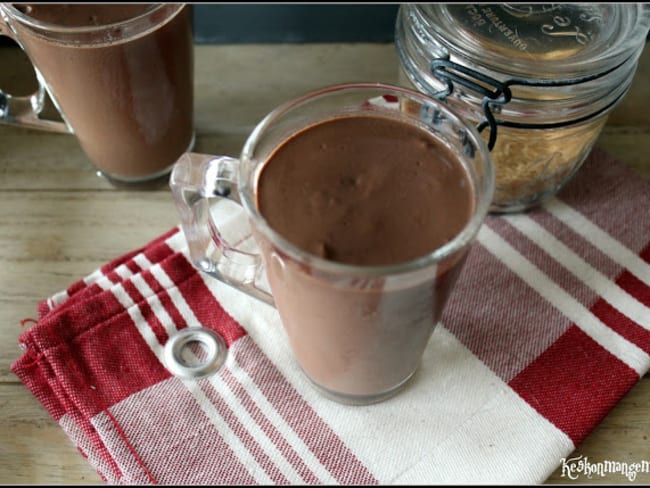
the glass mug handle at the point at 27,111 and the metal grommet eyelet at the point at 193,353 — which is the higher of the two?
the glass mug handle at the point at 27,111

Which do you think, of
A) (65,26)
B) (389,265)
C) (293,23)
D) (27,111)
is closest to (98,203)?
(27,111)

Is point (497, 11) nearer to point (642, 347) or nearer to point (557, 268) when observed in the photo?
point (557, 268)

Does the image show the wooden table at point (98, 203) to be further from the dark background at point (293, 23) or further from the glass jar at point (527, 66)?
the glass jar at point (527, 66)

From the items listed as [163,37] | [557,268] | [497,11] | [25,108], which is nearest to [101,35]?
[163,37]

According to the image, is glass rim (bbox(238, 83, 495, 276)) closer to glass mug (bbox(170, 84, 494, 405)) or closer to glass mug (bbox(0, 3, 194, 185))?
glass mug (bbox(170, 84, 494, 405))

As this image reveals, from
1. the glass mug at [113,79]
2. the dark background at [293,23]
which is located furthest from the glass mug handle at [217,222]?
the dark background at [293,23]

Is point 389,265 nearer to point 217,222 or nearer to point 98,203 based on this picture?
point 217,222
